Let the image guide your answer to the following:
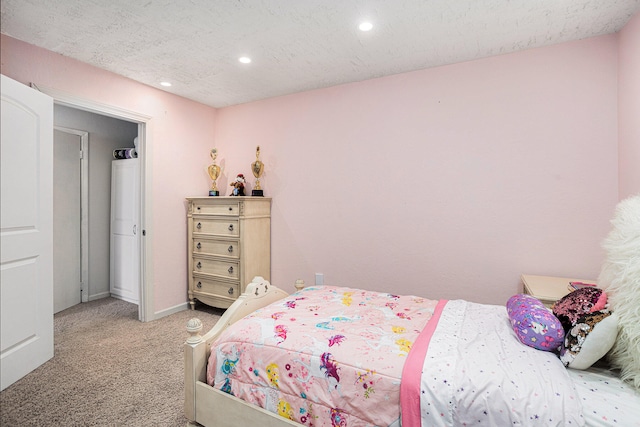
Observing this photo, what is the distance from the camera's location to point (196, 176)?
3.51 metres

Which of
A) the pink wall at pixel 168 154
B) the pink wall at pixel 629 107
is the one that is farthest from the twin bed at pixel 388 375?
the pink wall at pixel 168 154

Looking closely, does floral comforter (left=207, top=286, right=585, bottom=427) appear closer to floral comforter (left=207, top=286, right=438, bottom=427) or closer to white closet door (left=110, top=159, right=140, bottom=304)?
floral comforter (left=207, top=286, right=438, bottom=427)

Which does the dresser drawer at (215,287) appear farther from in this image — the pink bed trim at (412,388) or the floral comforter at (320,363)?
the pink bed trim at (412,388)

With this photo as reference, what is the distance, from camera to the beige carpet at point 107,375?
0.65m

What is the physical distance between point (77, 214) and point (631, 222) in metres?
1.95

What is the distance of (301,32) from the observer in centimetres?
206

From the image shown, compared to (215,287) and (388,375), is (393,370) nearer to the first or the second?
(388,375)

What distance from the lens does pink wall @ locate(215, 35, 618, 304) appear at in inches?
85.4

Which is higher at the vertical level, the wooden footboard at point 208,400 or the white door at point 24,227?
the white door at point 24,227

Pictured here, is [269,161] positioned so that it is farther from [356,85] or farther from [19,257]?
[19,257]

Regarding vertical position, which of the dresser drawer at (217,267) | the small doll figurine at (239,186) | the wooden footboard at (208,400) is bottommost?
the wooden footboard at (208,400)

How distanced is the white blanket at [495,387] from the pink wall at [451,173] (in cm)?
135

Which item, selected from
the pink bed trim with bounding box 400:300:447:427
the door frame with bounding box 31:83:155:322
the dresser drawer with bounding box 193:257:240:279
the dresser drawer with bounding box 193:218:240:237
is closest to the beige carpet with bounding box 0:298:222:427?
the door frame with bounding box 31:83:155:322

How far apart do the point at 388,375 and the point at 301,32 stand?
2061 millimetres
